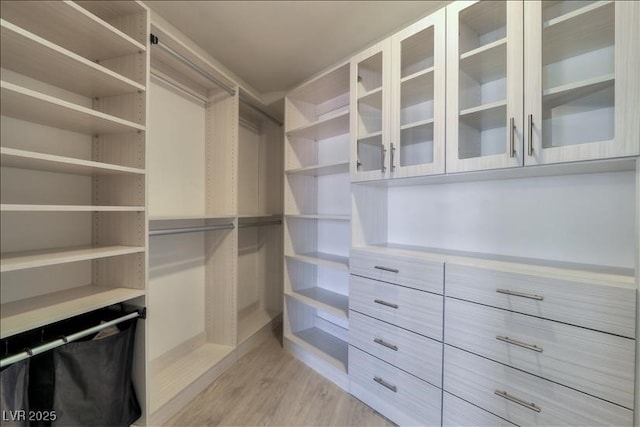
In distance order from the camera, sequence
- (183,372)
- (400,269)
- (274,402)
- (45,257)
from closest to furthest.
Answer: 1. (45,257)
2. (400,269)
3. (274,402)
4. (183,372)

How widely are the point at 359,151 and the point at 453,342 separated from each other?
4.08 feet

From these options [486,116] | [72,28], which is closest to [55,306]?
[72,28]

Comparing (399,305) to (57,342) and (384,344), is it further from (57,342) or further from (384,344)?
(57,342)

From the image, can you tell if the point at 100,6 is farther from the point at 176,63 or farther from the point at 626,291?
the point at 626,291

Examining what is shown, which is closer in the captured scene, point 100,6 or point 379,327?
point 100,6

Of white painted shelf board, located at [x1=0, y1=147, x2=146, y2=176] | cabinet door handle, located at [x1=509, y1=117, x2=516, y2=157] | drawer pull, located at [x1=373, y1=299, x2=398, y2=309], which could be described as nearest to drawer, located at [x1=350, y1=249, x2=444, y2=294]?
drawer pull, located at [x1=373, y1=299, x2=398, y2=309]

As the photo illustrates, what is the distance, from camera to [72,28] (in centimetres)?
118

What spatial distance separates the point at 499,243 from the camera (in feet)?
4.92

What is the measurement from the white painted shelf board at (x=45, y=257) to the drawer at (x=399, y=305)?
131cm

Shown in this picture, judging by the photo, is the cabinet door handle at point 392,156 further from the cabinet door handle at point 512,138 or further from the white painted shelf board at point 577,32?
the white painted shelf board at point 577,32

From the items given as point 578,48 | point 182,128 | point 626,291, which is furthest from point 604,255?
point 182,128

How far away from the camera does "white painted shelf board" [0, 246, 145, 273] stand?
0.95 meters

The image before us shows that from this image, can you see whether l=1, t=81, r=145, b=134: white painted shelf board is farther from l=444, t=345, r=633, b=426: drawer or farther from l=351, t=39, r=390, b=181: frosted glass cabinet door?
l=444, t=345, r=633, b=426: drawer

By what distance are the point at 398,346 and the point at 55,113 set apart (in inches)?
81.0
